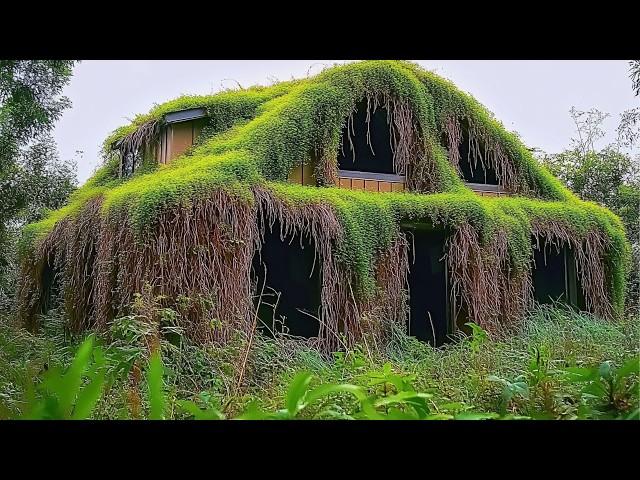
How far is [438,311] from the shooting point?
794cm

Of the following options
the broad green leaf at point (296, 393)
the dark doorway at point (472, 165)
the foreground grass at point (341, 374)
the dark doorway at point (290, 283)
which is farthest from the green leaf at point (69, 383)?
the dark doorway at point (472, 165)

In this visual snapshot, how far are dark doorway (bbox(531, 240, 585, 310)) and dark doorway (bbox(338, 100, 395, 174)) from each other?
2419 millimetres

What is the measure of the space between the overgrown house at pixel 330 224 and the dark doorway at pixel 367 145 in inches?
0.7

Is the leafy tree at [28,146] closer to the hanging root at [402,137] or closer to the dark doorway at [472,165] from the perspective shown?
the hanging root at [402,137]

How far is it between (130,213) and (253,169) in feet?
4.69

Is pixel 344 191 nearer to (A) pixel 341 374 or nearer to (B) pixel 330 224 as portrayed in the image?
(B) pixel 330 224

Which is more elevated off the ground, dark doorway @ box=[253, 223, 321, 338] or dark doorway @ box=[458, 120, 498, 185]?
dark doorway @ box=[458, 120, 498, 185]

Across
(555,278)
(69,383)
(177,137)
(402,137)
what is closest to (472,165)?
(402,137)

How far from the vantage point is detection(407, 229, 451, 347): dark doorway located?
308 inches

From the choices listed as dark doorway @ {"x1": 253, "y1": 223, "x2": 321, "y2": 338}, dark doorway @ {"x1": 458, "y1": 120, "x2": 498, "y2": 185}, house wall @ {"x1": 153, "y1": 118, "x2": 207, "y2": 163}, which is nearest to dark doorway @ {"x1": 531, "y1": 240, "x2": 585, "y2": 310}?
dark doorway @ {"x1": 458, "y1": 120, "x2": 498, "y2": 185}

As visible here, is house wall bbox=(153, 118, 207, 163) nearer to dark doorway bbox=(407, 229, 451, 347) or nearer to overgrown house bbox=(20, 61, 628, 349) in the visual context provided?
overgrown house bbox=(20, 61, 628, 349)

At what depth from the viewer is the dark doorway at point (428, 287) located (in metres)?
7.82
